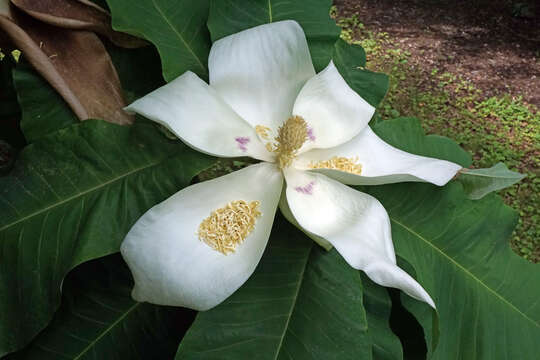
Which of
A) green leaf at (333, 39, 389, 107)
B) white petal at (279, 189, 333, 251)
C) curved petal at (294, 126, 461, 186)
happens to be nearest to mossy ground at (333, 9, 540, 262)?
green leaf at (333, 39, 389, 107)

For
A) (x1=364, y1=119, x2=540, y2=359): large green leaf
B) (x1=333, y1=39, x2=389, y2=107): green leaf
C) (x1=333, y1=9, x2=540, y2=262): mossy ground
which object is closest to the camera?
(x1=364, y1=119, x2=540, y2=359): large green leaf

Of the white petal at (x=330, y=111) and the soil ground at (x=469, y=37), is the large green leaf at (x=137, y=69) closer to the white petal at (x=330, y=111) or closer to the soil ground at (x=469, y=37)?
the white petal at (x=330, y=111)

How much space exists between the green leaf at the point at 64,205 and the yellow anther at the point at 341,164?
7.3 inches

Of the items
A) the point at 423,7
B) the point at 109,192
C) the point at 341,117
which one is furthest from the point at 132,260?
the point at 423,7

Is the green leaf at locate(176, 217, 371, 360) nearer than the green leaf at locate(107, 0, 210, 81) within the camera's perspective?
Yes

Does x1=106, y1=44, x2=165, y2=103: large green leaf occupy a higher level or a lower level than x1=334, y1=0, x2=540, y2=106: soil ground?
higher

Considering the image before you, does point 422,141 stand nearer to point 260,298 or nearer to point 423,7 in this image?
point 260,298

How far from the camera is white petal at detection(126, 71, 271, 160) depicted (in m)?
0.64

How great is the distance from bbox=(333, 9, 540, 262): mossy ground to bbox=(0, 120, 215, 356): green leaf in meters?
2.58

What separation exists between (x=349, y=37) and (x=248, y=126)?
144 inches

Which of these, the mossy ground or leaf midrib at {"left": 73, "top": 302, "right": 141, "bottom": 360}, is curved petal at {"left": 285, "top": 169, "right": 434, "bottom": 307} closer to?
leaf midrib at {"left": 73, "top": 302, "right": 141, "bottom": 360}

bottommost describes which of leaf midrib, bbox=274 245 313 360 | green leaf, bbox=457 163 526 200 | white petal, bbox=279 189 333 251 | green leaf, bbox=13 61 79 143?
leaf midrib, bbox=274 245 313 360

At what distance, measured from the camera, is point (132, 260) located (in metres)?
0.56

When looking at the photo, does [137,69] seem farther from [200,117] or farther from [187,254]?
[187,254]
